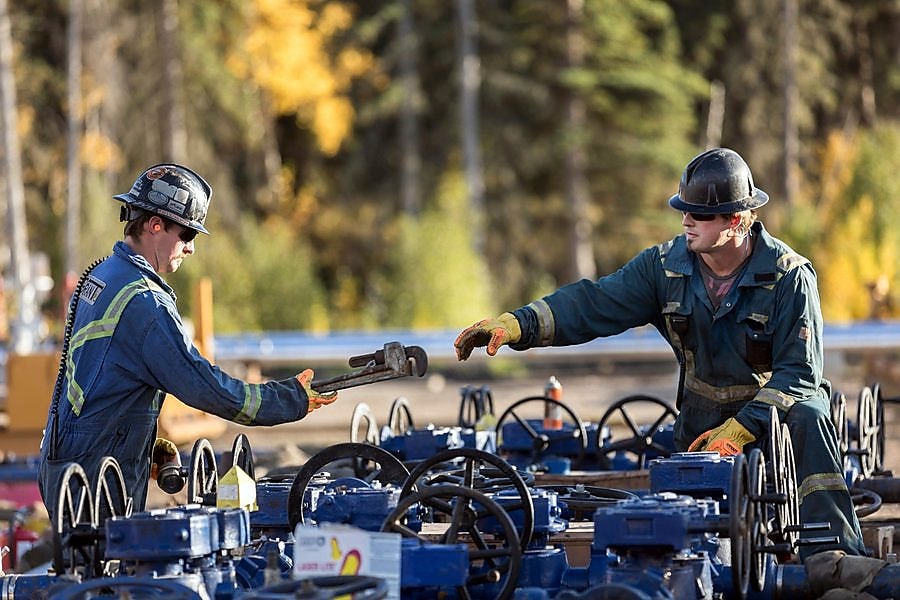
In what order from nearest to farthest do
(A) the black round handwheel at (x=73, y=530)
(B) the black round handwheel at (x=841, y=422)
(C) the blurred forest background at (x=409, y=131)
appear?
(A) the black round handwheel at (x=73, y=530)
(B) the black round handwheel at (x=841, y=422)
(C) the blurred forest background at (x=409, y=131)

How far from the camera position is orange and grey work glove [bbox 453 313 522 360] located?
26.9ft

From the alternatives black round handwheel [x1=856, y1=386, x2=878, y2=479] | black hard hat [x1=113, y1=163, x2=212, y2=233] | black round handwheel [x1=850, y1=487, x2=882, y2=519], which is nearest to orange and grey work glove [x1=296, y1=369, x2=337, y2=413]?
black hard hat [x1=113, y1=163, x2=212, y2=233]

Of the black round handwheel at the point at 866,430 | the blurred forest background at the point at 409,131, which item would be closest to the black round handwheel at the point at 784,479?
the black round handwheel at the point at 866,430

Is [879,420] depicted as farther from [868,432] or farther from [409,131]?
[409,131]

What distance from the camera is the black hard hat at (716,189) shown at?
8.20 meters

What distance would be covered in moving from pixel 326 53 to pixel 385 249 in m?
4.99

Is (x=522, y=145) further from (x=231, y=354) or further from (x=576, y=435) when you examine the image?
(x=576, y=435)

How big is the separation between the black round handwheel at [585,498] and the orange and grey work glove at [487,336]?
2.59 ft

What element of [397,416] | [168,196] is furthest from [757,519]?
[397,416]

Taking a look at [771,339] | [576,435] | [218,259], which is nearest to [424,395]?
[218,259]

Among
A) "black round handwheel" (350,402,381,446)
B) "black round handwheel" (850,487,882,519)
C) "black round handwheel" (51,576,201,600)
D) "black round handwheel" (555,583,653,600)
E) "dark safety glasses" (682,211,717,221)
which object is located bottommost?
"black round handwheel" (555,583,653,600)

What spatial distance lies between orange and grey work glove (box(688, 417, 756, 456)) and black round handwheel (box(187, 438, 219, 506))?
7.36 feet

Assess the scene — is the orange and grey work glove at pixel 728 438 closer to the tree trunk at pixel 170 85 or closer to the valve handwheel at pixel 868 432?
the valve handwheel at pixel 868 432

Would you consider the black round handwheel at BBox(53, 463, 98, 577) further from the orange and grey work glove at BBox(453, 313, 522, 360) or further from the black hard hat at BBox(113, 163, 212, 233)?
the orange and grey work glove at BBox(453, 313, 522, 360)
